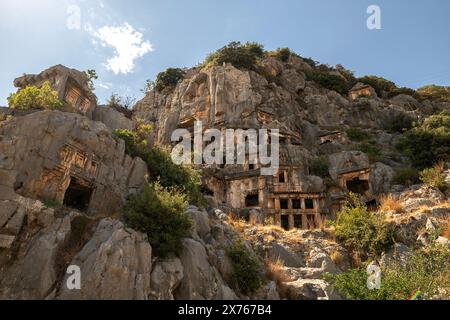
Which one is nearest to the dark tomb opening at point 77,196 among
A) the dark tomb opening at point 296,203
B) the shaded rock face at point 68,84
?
the shaded rock face at point 68,84

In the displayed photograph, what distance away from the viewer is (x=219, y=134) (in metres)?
41.4

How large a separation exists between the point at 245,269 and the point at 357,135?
1401 inches

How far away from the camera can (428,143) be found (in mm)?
37844

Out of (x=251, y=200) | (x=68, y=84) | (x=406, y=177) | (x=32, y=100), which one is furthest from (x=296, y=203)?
(x=32, y=100)

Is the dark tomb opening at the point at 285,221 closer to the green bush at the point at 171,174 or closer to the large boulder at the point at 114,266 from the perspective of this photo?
the green bush at the point at 171,174

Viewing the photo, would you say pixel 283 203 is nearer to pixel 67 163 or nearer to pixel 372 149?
pixel 372 149

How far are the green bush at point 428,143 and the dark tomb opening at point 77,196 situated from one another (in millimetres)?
31575

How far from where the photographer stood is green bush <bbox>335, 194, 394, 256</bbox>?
65.2 feet

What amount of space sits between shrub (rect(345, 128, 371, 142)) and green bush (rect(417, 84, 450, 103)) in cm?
2408

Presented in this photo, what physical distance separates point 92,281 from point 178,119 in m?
36.2

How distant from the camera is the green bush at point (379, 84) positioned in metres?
65.2

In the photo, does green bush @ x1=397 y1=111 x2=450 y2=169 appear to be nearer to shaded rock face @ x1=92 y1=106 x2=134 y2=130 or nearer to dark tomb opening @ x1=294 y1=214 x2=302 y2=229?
dark tomb opening @ x1=294 y1=214 x2=302 y2=229

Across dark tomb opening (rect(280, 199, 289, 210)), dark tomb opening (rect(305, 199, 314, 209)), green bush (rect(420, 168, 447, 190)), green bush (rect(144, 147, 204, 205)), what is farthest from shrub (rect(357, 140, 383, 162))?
green bush (rect(144, 147, 204, 205))
